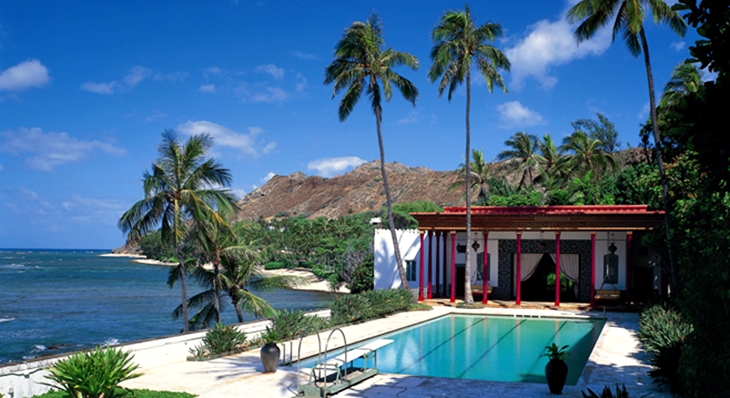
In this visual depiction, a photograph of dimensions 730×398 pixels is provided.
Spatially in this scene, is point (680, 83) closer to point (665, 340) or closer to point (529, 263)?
point (529, 263)

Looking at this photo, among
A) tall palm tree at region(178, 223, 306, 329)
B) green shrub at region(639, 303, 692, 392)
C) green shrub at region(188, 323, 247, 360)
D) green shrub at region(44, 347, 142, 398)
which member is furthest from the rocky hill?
green shrub at region(44, 347, 142, 398)

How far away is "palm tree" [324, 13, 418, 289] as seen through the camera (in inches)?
880

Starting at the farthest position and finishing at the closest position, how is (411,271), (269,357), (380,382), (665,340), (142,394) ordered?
1. (411,271)
2. (665,340)
3. (269,357)
4. (380,382)
5. (142,394)

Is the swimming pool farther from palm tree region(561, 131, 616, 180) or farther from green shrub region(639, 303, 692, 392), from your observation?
palm tree region(561, 131, 616, 180)

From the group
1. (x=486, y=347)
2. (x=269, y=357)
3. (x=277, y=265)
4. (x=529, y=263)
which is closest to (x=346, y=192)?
(x=277, y=265)

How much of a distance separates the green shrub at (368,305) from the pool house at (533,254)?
11.1 feet

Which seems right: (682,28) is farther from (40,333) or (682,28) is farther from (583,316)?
(40,333)

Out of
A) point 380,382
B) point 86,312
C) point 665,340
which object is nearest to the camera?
point 380,382

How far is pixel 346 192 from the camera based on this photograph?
133 m

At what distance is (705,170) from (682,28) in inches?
600

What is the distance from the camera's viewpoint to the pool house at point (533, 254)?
21891 millimetres

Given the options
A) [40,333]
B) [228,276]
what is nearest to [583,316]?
[228,276]

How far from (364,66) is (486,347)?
11.7 m

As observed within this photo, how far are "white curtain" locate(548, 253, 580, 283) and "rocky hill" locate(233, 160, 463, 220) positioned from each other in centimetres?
6034
